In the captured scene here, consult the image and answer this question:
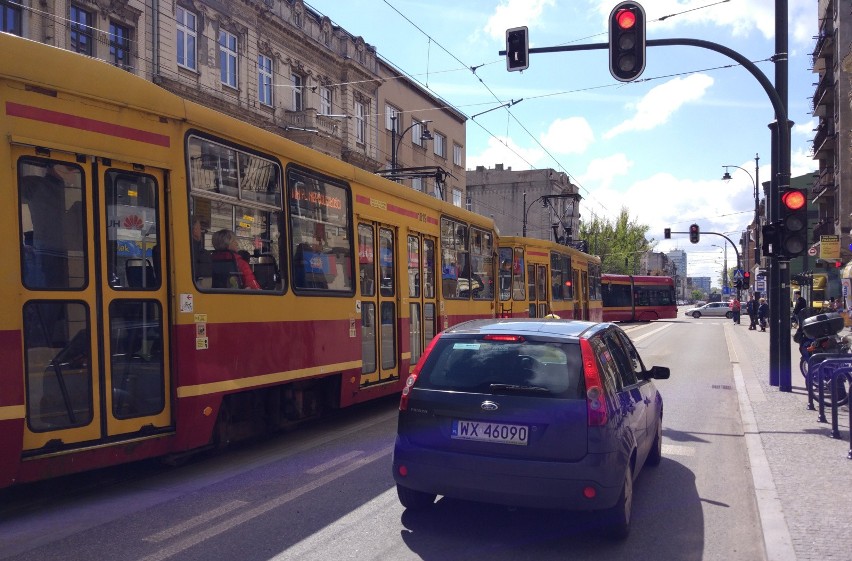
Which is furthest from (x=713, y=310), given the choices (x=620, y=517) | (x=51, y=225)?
(x=51, y=225)

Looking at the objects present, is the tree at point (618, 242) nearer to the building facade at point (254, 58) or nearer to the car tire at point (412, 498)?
the building facade at point (254, 58)

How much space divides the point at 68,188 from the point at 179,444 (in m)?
2.28

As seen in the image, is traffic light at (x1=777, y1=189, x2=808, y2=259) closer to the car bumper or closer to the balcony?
the car bumper

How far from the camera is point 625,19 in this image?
10.8m

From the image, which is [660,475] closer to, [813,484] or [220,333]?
[813,484]

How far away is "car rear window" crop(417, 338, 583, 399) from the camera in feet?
16.4

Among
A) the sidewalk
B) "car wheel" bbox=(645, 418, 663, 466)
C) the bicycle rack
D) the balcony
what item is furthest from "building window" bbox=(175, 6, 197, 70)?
the balcony

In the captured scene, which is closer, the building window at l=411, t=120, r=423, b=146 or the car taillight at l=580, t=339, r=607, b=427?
the car taillight at l=580, t=339, r=607, b=427

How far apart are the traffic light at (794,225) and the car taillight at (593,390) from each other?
7741 mm

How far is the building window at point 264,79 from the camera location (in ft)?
88.7

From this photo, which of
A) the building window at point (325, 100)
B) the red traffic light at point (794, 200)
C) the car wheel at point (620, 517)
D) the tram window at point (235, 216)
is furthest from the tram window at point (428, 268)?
the building window at point (325, 100)

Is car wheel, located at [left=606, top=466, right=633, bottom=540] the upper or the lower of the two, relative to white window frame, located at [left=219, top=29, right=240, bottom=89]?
lower

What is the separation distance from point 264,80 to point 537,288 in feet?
45.7

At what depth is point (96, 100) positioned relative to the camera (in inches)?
227
